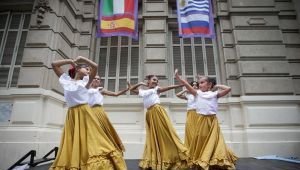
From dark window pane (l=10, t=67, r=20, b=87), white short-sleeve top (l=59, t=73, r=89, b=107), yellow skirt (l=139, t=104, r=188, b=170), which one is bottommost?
yellow skirt (l=139, t=104, r=188, b=170)

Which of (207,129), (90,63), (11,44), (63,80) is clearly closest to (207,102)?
(207,129)

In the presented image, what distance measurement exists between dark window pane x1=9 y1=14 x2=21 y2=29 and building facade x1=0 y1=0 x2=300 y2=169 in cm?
4

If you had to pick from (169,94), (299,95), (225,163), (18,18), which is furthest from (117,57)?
(299,95)

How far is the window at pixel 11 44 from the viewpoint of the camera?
257 inches

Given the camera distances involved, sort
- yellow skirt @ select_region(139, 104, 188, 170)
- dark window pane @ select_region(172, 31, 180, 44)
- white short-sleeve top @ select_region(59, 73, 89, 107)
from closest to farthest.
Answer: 1. white short-sleeve top @ select_region(59, 73, 89, 107)
2. yellow skirt @ select_region(139, 104, 188, 170)
3. dark window pane @ select_region(172, 31, 180, 44)

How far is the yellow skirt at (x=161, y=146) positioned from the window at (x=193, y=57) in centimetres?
336

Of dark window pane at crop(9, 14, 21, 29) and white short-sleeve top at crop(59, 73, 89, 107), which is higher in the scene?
dark window pane at crop(9, 14, 21, 29)

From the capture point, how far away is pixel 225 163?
3510mm

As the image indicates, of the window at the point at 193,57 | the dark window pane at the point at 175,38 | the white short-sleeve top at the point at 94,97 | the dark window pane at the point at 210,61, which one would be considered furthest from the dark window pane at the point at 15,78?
the dark window pane at the point at 210,61

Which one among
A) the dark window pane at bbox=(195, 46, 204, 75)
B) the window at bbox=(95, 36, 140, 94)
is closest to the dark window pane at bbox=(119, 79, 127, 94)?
the window at bbox=(95, 36, 140, 94)

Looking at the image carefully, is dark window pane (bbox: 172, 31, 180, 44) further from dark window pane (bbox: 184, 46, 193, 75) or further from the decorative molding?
the decorative molding

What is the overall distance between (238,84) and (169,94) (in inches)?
82.3

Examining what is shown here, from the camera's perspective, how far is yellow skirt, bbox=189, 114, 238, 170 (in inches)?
139

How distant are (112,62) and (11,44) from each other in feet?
10.00
